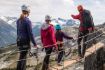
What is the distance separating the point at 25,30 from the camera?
16.5m

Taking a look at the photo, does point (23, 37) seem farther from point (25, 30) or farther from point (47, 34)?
point (47, 34)

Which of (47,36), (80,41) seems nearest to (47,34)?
(47,36)

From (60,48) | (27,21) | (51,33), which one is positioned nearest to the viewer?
(27,21)

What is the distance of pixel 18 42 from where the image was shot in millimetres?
16750

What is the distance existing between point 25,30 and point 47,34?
76.4 inches

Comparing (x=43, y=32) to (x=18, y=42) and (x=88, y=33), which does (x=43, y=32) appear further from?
(x=88, y=33)

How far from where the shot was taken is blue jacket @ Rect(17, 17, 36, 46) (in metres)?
16.2

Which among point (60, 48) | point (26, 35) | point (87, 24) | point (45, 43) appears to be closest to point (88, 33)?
point (87, 24)

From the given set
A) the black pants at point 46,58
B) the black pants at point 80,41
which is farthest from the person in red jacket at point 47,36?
the black pants at point 80,41

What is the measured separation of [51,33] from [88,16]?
444 cm

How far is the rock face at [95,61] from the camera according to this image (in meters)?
16.4

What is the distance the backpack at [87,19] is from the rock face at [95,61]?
4.80 meters

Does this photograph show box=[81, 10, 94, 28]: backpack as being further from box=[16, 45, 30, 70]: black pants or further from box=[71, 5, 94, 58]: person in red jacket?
box=[16, 45, 30, 70]: black pants

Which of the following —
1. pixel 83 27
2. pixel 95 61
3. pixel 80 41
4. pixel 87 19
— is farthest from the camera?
pixel 80 41
